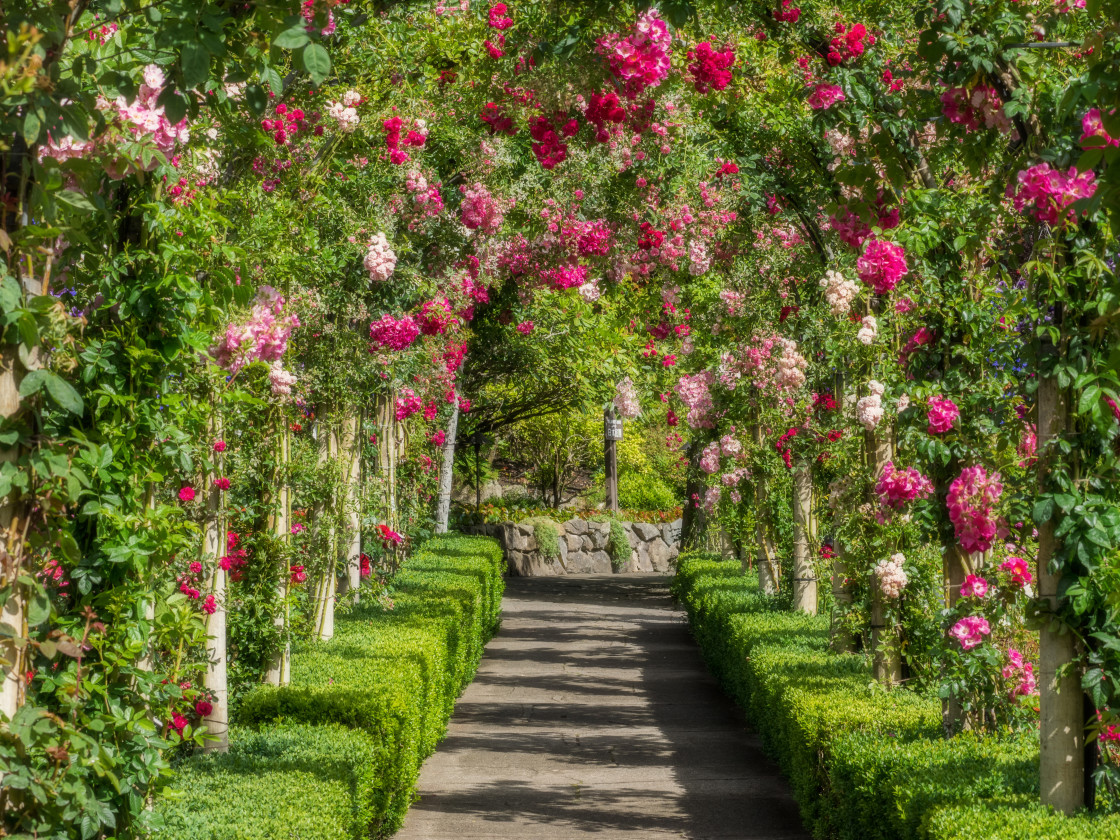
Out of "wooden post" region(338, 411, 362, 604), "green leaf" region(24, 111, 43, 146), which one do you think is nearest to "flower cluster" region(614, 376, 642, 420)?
"wooden post" region(338, 411, 362, 604)

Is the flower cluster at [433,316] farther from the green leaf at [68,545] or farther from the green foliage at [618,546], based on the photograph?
the green foliage at [618,546]

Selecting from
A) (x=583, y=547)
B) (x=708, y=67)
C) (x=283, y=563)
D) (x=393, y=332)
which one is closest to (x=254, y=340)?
(x=283, y=563)

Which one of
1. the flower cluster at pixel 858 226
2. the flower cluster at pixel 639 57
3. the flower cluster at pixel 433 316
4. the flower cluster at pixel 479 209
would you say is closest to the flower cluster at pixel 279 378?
the flower cluster at pixel 639 57

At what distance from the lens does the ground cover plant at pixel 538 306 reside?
9.60ft

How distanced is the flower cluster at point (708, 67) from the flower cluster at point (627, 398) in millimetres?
6160

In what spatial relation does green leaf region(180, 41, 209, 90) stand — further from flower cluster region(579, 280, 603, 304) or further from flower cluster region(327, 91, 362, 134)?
flower cluster region(579, 280, 603, 304)

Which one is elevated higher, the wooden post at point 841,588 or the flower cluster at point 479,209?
the flower cluster at point 479,209

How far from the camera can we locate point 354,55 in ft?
23.2

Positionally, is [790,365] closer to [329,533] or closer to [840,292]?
[840,292]

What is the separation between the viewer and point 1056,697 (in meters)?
3.95

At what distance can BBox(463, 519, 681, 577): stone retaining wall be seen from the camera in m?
22.4

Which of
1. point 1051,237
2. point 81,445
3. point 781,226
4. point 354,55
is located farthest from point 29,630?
point 781,226

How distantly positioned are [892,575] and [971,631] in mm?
1248

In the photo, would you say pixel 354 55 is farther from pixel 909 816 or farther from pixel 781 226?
pixel 909 816
